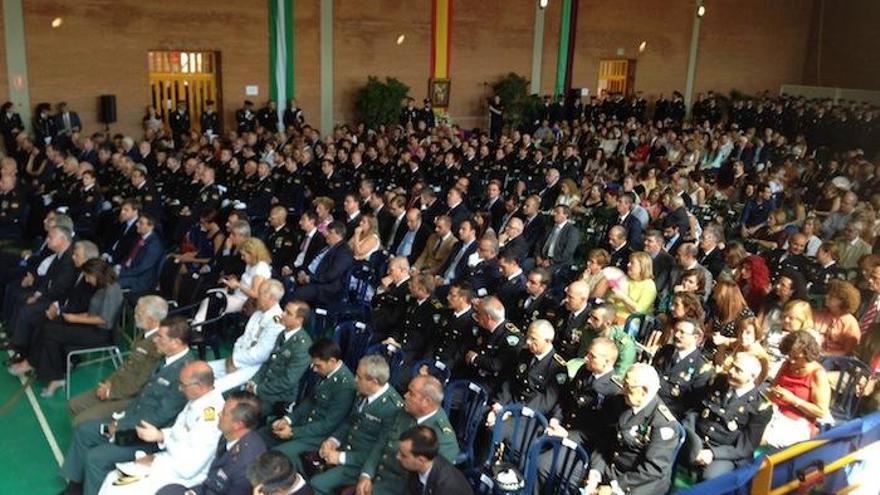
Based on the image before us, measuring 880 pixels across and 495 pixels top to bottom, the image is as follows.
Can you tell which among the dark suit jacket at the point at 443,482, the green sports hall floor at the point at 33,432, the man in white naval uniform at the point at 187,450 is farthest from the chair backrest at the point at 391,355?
the green sports hall floor at the point at 33,432

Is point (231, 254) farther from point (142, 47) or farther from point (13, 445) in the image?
point (142, 47)

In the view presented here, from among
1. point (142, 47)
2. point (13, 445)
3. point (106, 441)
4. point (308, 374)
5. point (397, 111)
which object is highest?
point (142, 47)

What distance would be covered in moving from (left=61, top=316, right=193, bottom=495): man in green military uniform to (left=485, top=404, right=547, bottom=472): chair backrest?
80.7 inches

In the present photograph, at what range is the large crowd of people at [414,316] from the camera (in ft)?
14.5

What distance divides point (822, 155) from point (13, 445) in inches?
755

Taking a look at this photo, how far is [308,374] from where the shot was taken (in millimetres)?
5355

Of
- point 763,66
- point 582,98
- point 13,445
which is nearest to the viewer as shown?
point 13,445

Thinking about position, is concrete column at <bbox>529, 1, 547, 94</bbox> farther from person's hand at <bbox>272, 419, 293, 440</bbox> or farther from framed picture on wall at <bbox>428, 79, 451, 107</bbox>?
person's hand at <bbox>272, 419, 293, 440</bbox>

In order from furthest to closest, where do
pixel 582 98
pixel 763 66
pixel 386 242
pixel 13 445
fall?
1. pixel 763 66
2. pixel 582 98
3. pixel 386 242
4. pixel 13 445

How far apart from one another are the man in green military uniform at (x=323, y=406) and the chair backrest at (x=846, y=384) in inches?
136

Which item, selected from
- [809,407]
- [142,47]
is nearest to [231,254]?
[809,407]

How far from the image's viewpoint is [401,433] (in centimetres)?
417

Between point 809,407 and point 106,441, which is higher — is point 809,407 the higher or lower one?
the higher one

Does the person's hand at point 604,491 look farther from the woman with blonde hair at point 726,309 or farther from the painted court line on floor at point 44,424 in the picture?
the painted court line on floor at point 44,424
